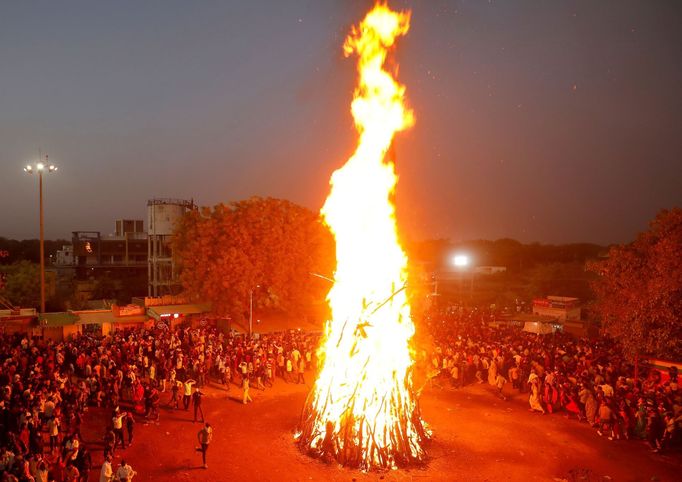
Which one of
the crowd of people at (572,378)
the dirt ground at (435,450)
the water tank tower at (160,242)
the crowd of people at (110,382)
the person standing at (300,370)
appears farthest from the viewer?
the water tank tower at (160,242)

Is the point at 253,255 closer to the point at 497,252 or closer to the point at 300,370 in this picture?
the point at 300,370

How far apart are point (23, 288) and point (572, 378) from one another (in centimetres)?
4122

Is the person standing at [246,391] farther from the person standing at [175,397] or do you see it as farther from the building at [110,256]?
the building at [110,256]

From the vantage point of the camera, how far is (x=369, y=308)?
13234 millimetres

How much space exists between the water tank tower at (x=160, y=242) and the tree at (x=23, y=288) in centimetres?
1043

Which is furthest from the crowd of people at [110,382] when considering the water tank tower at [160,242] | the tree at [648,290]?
the water tank tower at [160,242]

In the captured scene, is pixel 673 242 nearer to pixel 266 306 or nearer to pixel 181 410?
pixel 181 410

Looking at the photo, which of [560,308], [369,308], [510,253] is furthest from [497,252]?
[369,308]

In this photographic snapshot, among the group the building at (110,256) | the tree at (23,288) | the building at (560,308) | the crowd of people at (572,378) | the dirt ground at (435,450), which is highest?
the building at (110,256)

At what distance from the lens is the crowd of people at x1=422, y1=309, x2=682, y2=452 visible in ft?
48.4

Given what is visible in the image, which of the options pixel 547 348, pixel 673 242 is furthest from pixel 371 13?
pixel 547 348

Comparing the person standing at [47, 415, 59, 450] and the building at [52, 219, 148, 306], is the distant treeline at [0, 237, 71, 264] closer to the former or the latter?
the building at [52, 219, 148, 306]

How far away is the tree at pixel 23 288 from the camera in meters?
40.0

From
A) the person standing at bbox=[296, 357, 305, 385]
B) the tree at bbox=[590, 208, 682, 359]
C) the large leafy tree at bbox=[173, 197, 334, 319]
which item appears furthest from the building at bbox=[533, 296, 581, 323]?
the person standing at bbox=[296, 357, 305, 385]
